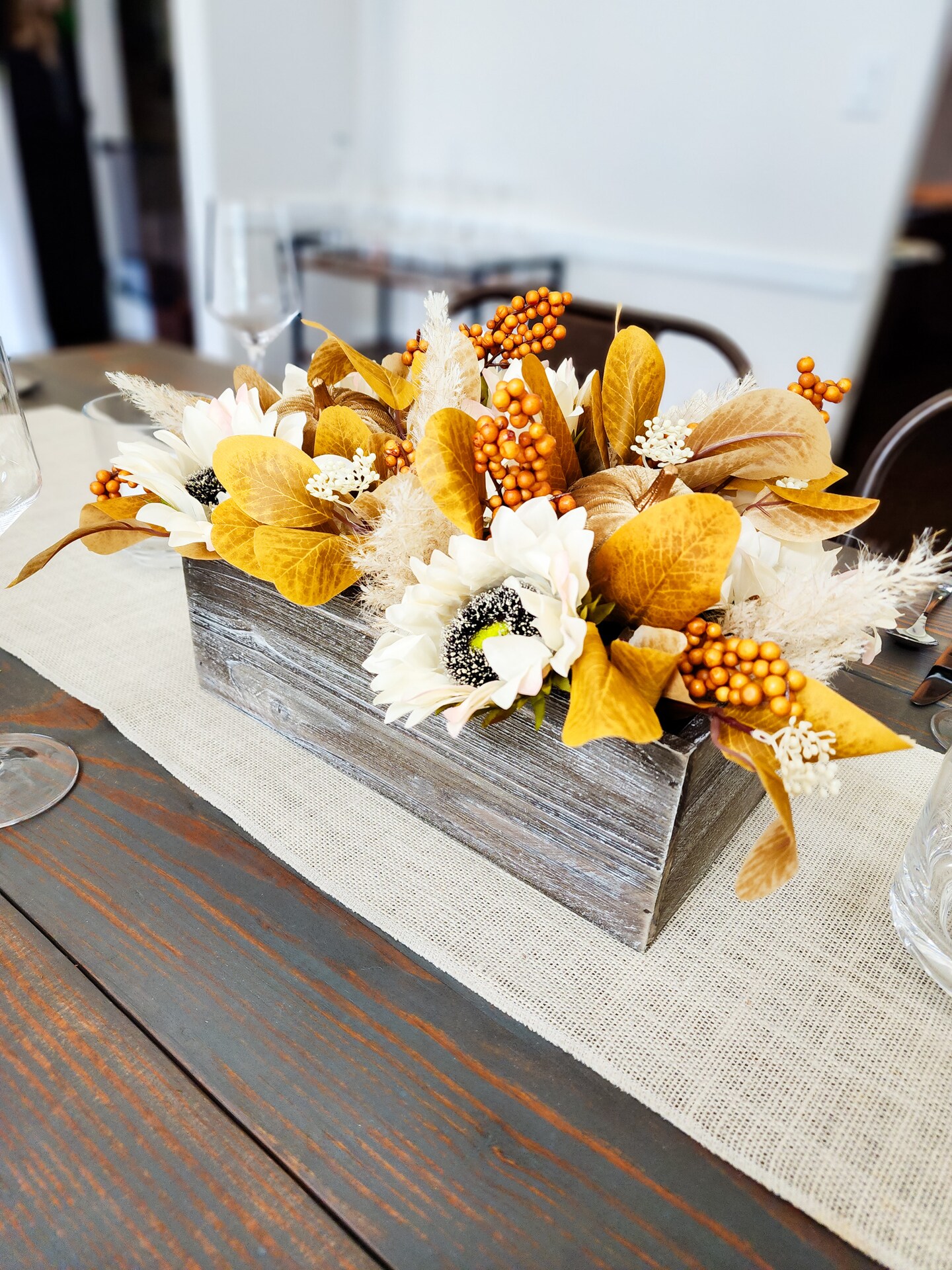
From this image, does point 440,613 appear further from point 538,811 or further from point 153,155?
point 153,155

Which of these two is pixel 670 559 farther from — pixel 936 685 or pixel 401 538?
pixel 936 685

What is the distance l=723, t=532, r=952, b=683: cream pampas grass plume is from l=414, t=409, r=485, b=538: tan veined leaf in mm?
124

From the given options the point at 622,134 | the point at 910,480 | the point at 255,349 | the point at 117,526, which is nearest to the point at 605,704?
the point at 117,526

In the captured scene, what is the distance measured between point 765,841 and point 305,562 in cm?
24

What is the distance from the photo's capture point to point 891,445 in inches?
37.9

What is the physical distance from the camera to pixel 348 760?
0.52 meters

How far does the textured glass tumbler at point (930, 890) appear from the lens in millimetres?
403

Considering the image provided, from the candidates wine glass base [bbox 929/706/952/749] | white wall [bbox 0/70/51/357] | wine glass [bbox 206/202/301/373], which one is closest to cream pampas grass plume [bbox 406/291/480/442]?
wine glass base [bbox 929/706/952/749]

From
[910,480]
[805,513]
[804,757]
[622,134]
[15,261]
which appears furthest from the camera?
[15,261]

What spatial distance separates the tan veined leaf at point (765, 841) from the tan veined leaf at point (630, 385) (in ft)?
0.56

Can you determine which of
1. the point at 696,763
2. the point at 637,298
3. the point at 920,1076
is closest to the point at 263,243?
the point at 696,763

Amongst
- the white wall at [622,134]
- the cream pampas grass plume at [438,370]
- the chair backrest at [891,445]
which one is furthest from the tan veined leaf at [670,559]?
the white wall at [622,134]

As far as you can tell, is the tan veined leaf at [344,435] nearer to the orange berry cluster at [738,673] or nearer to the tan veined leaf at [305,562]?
the tan veined leaf at [305,562]

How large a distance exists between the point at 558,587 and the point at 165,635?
1.33 ft
